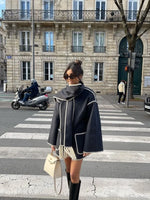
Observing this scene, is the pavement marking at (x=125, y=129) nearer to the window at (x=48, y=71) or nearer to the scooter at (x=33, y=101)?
the scooter at (x=33, y=101)

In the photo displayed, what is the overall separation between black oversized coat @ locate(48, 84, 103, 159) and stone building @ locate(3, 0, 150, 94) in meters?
18.1

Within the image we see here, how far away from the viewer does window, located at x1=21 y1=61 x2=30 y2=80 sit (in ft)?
67.1

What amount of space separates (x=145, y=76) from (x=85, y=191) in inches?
748

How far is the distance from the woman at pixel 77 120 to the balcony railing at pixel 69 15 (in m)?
18.7

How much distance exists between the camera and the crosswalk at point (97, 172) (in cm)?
274

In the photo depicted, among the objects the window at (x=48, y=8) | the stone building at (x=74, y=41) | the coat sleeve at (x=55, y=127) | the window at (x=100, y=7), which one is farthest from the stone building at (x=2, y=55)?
the coat sleeve at (x=55, y=127)

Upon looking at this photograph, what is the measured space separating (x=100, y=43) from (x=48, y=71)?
6.47 meters

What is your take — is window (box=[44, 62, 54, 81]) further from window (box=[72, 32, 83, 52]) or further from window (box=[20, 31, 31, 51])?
window (box=[72, 32, 83, 52])

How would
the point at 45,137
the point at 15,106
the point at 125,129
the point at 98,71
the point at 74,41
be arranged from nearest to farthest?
the point at 45,137 → the point at 125,129 → the point at 15,106 → the point at 74,41 → the point at 98,71

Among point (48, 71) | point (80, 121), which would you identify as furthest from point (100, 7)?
point (80, 121)

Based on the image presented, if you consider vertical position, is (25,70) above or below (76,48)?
below

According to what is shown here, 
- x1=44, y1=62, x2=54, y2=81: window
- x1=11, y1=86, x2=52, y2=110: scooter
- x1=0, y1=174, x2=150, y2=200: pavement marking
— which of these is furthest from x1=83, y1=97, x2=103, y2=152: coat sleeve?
x1=44, y1=62, x2=54, y2=81: window

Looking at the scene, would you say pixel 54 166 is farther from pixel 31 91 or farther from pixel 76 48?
pixel 76 48

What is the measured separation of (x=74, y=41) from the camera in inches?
782
